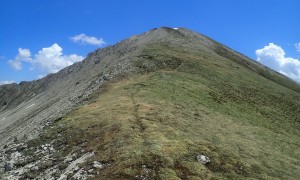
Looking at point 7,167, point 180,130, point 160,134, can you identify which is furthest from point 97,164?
point 180,130

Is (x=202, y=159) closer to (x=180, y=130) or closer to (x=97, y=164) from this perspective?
(x=180, y=130)

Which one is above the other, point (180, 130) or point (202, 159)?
point (180, 130)

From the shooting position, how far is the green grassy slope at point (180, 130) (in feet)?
100

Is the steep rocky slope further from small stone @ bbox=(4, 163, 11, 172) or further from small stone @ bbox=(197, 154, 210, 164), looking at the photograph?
small stone @ bbox=(197, 154, 210, 164)

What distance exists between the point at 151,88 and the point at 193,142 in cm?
2343

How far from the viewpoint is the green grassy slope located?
3052 centimetres

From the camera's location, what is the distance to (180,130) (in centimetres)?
3947

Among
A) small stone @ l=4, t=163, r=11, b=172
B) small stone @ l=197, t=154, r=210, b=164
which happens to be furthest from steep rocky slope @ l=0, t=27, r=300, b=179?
small stone @ l=197, t=154, r=210, b=164

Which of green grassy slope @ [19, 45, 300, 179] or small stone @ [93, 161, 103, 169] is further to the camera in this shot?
green grassy slope @ [19, 45, 300, 179]

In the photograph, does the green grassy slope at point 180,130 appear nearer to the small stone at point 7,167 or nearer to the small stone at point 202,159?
the small stone at point 202,159

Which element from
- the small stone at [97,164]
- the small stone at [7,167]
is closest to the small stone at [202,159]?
the small stone at [97,164]

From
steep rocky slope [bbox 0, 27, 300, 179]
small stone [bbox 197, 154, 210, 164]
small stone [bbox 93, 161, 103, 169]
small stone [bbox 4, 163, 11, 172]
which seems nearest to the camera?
small stone [bbox 93, 161, 103, 169]

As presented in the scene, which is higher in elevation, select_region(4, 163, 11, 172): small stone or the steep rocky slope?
the steep rocky slope

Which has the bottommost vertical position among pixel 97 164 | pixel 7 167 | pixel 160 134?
pixel 7 167
